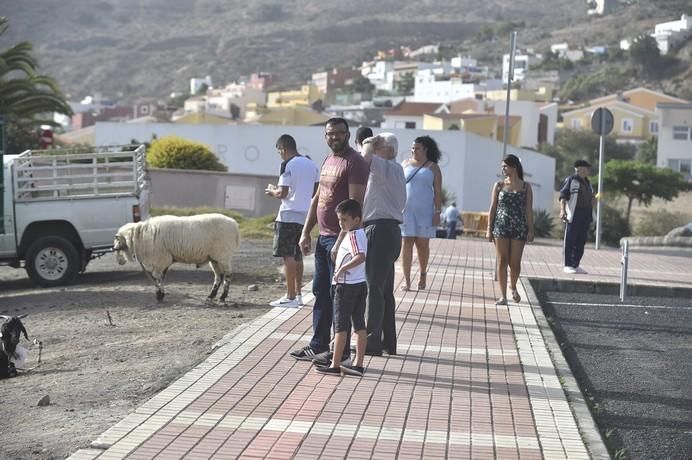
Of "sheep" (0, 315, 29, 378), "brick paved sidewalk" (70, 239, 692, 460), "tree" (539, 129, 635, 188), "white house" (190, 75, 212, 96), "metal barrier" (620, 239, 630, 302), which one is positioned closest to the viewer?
"brick paved sidewalk" (70, 239, 692, 460)

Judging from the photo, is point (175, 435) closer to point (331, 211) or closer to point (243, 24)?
point (331, 211)

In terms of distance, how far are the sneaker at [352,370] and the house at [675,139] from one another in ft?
213

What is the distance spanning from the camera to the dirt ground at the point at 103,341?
7.61 metres

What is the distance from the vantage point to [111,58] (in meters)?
173

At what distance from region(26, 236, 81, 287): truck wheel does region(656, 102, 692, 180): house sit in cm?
5879

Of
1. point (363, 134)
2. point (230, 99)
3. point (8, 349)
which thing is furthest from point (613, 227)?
point (230, 99)

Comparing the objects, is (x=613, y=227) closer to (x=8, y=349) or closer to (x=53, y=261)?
(x=53, y=261)

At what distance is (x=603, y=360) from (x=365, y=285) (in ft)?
9.16

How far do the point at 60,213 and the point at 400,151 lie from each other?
27.3 meters

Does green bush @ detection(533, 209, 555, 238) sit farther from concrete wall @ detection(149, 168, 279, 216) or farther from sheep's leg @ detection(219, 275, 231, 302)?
sheep's leg @ detection(219, 275, 231, 302)

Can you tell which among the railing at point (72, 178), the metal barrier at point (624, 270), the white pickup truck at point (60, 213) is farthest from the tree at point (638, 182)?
the white pickup truck at point (60, 213)

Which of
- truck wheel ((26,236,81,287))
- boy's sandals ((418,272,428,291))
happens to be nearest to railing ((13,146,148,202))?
truck wheel ((26,236,81,287))

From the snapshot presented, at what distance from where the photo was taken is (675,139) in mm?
72625

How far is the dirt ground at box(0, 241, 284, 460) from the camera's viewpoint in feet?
25.0
